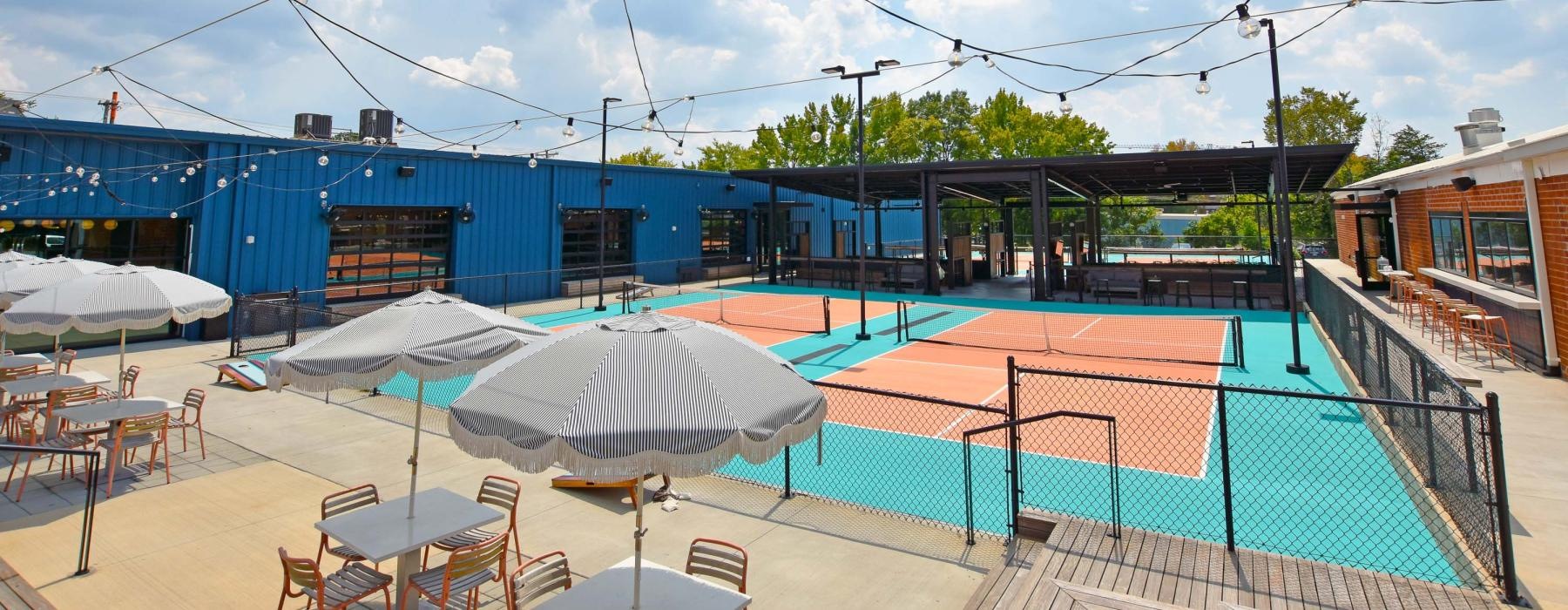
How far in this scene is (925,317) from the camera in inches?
822

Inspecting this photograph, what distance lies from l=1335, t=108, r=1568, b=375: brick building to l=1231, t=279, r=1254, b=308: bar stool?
3.91 meters

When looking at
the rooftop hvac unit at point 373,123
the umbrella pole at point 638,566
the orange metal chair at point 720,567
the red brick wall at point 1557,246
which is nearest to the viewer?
the umbrella pole at point 638,566

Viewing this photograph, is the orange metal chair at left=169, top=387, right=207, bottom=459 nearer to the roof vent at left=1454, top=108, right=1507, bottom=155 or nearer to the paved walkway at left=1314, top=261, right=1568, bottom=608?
the paved walkway at left=1314, top=261, right=1568, bottom=608

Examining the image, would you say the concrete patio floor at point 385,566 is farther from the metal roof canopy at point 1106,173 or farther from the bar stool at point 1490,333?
the metal roof canopy at point 1106,173

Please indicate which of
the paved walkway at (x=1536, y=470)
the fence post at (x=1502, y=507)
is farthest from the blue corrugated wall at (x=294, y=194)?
the paved walkway at (x=1536, y=470)

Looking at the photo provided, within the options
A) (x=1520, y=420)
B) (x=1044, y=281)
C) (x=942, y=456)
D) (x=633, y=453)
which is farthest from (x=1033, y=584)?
(x=1044, y=281)

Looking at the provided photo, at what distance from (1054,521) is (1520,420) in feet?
22.2

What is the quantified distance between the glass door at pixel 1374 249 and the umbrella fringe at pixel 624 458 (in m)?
25.4

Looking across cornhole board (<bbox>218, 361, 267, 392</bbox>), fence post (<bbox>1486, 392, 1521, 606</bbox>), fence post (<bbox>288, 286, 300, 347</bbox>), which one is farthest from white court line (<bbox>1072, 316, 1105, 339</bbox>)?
fence post (<bbox>288, 286, 300, 347</bbox>)

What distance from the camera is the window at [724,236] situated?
34625 millimetres

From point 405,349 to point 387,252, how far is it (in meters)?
20.0

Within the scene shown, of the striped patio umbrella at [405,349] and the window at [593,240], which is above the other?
the window at [593,240]

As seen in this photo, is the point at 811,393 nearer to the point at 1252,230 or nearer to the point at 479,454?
the point at 479,454

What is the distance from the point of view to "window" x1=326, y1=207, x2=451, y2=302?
67.6 ft
